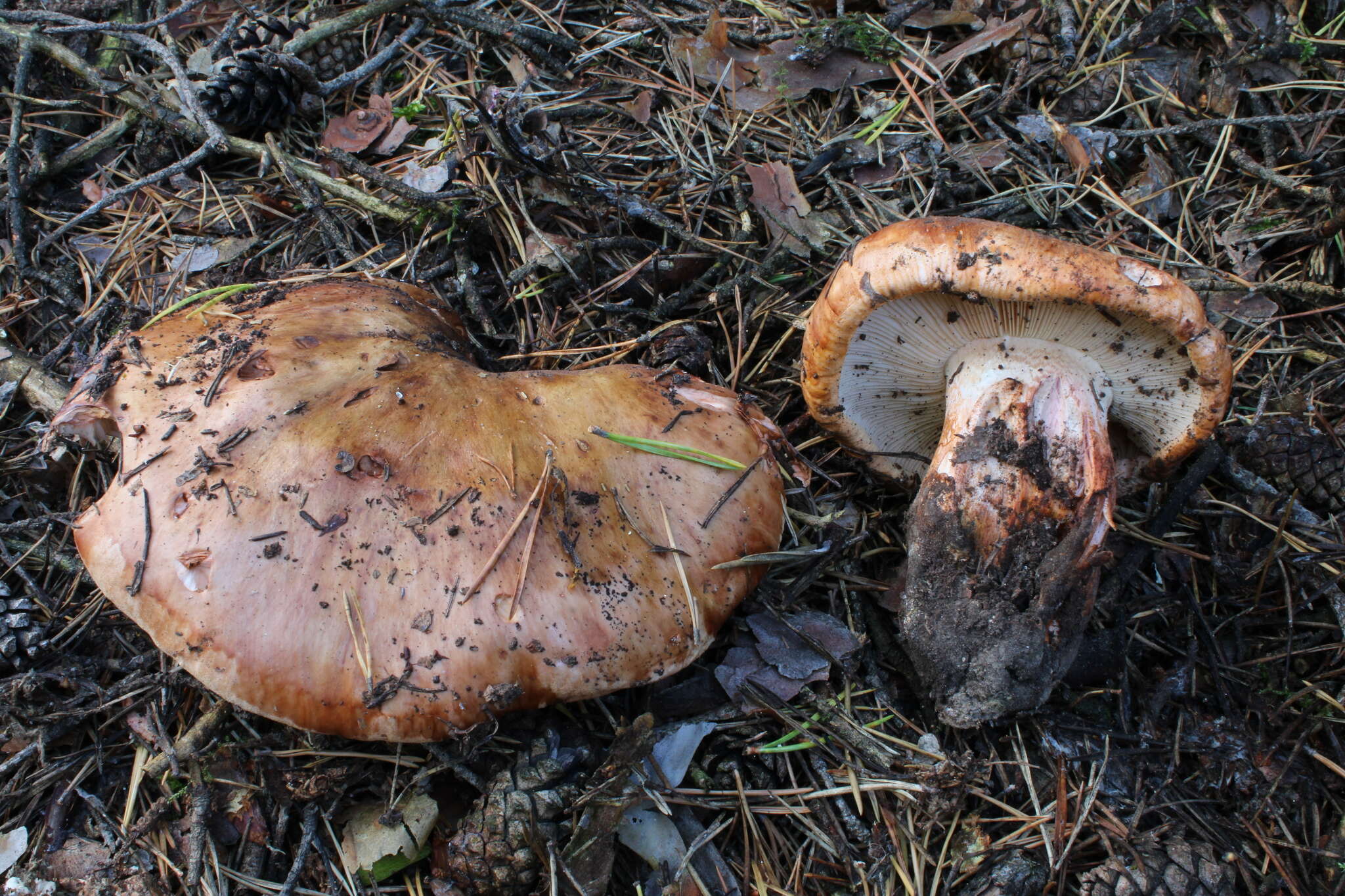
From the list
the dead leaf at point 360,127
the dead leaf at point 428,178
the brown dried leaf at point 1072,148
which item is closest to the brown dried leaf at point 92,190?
the dead leaf at point 360,127

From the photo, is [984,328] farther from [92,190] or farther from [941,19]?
[92,190]

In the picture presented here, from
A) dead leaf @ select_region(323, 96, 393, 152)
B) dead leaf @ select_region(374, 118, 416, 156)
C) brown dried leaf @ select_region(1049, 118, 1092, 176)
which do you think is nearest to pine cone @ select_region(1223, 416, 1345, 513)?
brown dried leaf @ select_region(1049, 118, 1092, 176)

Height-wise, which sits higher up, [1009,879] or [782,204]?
[782,204]

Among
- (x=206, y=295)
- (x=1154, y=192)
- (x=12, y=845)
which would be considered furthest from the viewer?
(x=1154, y=192)

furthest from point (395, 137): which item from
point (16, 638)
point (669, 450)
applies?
point (16, 638)

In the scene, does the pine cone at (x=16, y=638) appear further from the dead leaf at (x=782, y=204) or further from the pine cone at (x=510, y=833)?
the dead leaf at (x=782, y=204)

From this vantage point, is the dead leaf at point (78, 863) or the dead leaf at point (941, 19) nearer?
the dead leaf at point (78, 863)
